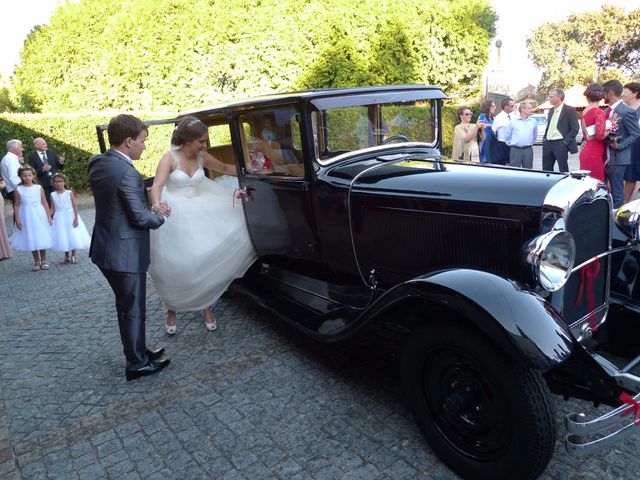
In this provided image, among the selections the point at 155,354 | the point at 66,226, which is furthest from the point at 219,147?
the point at 66,226

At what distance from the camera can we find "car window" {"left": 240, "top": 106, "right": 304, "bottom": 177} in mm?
Answer: 3338

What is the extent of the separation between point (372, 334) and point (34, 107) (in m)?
17.9

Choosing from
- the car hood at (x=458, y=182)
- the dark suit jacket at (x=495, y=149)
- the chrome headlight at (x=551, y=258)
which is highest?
the car hood at (x=458, y=182)

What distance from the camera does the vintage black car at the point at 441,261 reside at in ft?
6.26

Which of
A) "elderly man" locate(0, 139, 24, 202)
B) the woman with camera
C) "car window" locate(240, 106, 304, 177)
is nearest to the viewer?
"car window" locate(240, 106, 304, 177)

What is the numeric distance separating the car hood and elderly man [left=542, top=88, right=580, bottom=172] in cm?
514

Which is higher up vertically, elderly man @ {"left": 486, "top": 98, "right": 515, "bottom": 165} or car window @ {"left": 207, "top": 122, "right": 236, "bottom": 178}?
car window @ {"left": 207, "top": 122, "right": 236, "bottom": 178}

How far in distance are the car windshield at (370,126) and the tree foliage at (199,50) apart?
1277 cm

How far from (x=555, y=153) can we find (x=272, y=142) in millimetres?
5650

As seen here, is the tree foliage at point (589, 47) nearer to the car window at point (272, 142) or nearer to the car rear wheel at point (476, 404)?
the car window at point (272, 142)

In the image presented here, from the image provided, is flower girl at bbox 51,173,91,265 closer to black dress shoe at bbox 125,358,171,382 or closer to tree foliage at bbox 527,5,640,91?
black dress shoe at bbox 125,358,171,382

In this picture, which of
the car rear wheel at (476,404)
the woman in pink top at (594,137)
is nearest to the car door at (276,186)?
the car rear wheel at (476,404)

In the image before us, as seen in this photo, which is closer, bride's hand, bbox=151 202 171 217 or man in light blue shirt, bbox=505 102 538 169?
bride's hand, bbox=151 202 171 217

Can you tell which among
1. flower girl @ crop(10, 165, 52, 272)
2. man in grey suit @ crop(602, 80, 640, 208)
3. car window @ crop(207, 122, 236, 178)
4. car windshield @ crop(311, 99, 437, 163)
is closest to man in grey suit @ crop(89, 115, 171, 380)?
car windshield @ crop(311, 99, 437, 163)
